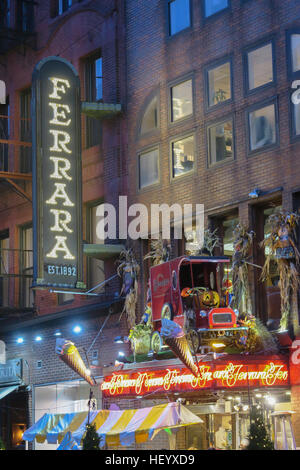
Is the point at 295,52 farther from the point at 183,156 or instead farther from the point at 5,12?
the point at 5,12

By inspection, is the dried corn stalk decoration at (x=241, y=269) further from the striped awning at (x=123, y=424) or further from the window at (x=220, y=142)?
the striped awning at (x=123, y=424)

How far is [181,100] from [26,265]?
359 inches

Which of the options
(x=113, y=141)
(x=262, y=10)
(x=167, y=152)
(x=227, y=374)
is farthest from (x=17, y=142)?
(x=227, y=374)

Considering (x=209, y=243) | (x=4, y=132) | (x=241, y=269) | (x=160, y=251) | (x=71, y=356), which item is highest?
(x=4, y=132)

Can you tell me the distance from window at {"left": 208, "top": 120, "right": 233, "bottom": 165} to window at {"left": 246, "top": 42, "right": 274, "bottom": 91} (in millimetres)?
1258

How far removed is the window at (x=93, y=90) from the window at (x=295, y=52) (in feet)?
27.8

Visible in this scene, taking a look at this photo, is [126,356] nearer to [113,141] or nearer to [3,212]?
[113,141]

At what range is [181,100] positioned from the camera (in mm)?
26031

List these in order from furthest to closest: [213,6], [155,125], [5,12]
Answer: [5,12] → [155,125] → [213,6]

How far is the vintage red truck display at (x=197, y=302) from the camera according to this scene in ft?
68.5

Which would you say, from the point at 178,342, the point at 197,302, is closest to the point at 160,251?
the point at 197,302

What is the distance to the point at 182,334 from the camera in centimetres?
2066

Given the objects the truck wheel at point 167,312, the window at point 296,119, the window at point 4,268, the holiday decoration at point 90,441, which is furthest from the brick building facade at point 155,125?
the holiday decoration at point 90,441

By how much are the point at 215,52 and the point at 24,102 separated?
33.9 ft
